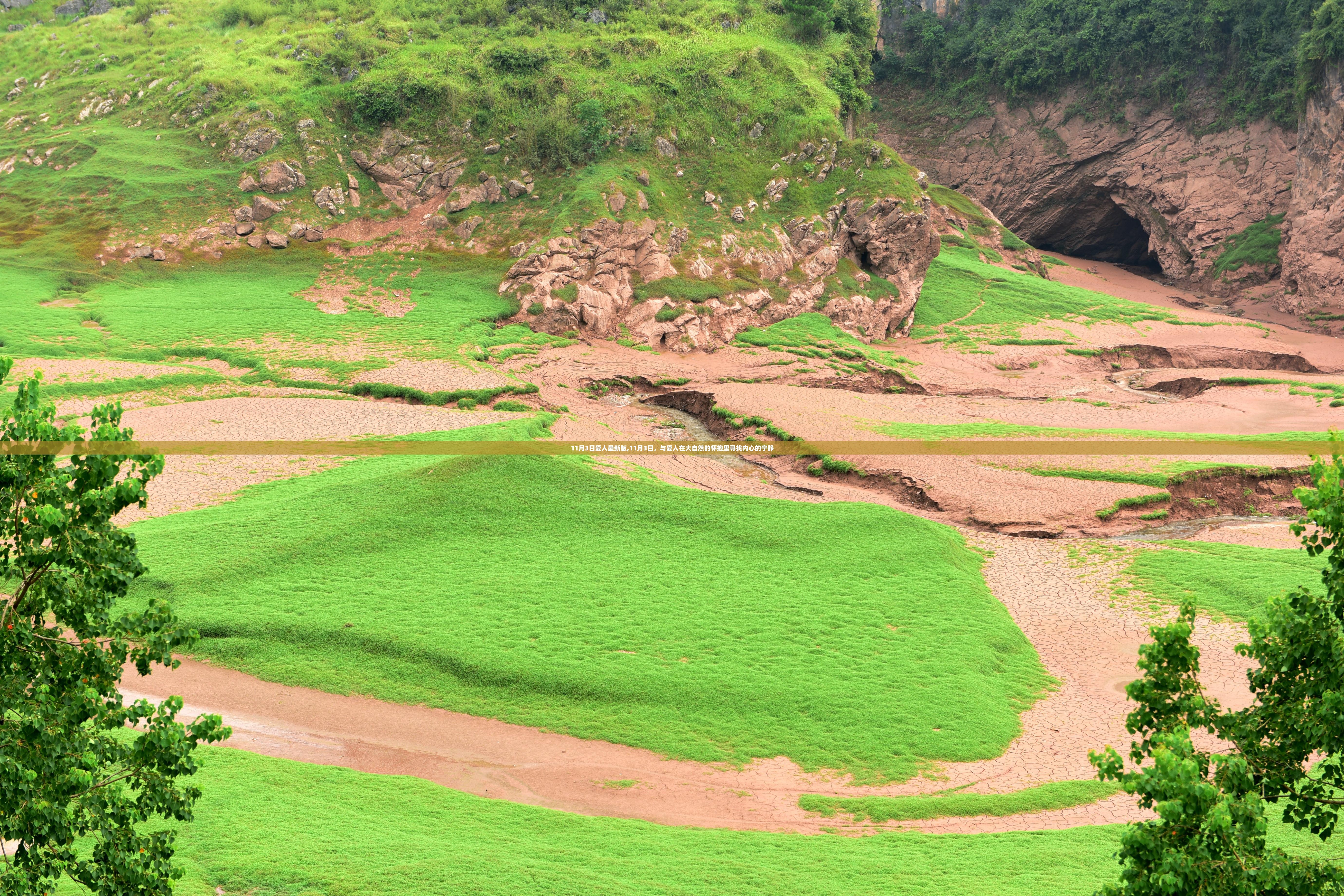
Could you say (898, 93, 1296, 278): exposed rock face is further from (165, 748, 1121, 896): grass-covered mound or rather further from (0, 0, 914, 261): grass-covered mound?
(165, 748, 1121, 896): grass-covered mound

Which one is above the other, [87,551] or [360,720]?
[87,551]

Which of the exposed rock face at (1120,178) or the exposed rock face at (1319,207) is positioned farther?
the exposed rock face at (1120,178)

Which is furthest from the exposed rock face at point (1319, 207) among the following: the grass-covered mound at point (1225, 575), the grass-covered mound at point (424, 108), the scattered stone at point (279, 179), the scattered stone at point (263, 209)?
the scattered stone at point (263, 209)

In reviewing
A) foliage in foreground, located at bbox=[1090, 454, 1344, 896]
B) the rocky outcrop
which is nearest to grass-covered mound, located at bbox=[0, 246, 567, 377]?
the rocky outcrop

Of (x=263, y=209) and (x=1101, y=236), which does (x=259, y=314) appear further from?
(x=1101, y=236)

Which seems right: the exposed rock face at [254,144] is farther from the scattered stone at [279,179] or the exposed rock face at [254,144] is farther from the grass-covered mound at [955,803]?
the grass-covered mound at [955,803]

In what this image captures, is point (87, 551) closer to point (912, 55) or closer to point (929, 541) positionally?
point (929, 541)

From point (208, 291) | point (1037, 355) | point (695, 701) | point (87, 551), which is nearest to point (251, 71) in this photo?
point (208, 291)

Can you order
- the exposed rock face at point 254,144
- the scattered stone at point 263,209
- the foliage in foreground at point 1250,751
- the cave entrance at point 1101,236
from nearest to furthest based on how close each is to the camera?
the foliage in foreground at point 1250,751
the scattered stone at point 263,209
the exposed rock face at point 254,144
the cave entrance at point 1101,236
